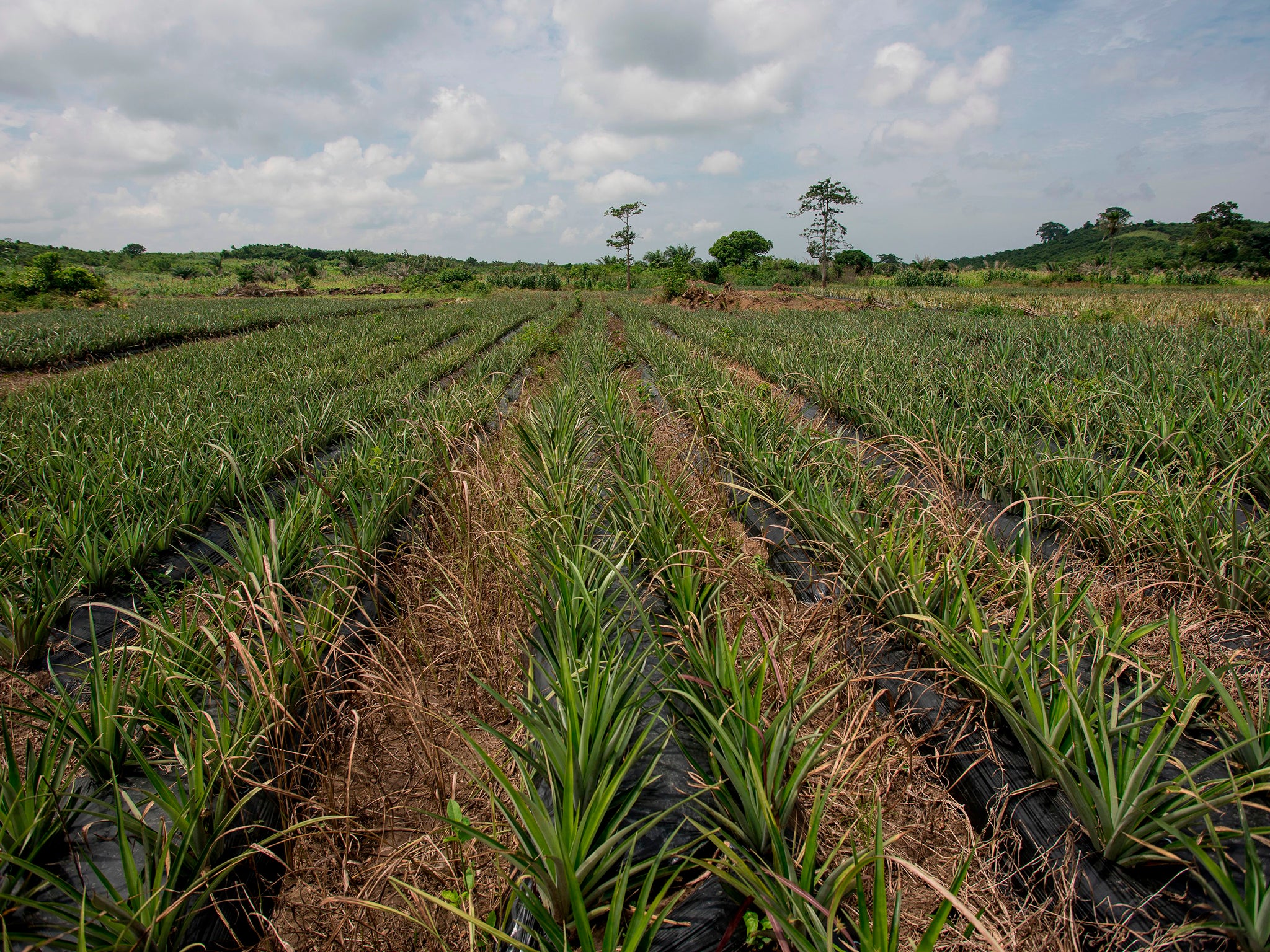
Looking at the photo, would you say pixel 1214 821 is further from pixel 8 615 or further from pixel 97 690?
pixel 8 615

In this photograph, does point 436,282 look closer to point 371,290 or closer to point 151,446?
point 371,290

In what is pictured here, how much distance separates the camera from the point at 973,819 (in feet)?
4.50

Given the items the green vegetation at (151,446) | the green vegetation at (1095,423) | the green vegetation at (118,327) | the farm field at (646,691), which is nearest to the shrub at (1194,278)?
the green vegetation at (1095,423)

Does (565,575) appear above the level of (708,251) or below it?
below

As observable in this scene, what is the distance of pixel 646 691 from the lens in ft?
5.64

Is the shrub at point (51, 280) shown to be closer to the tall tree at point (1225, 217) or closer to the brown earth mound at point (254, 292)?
the brown earth mound at point (254, 292)

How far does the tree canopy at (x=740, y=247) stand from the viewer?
2244 inches

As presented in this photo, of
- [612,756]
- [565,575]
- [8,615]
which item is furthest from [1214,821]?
[8,615]

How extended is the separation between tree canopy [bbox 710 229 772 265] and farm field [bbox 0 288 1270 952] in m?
58.1

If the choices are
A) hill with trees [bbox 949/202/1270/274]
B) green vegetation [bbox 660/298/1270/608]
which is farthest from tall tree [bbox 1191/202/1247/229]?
green vegetation [bbox 660/298/1270/608]

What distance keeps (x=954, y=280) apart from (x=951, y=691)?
1535 inches

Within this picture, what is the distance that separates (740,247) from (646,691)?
2420 inches

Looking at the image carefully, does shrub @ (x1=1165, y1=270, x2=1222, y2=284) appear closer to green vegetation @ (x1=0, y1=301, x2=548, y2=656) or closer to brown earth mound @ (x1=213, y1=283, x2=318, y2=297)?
green vegetation @ (x1=0, y1=301, x2=548, y2=656)

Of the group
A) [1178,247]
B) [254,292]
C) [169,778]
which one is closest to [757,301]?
[169,778]
